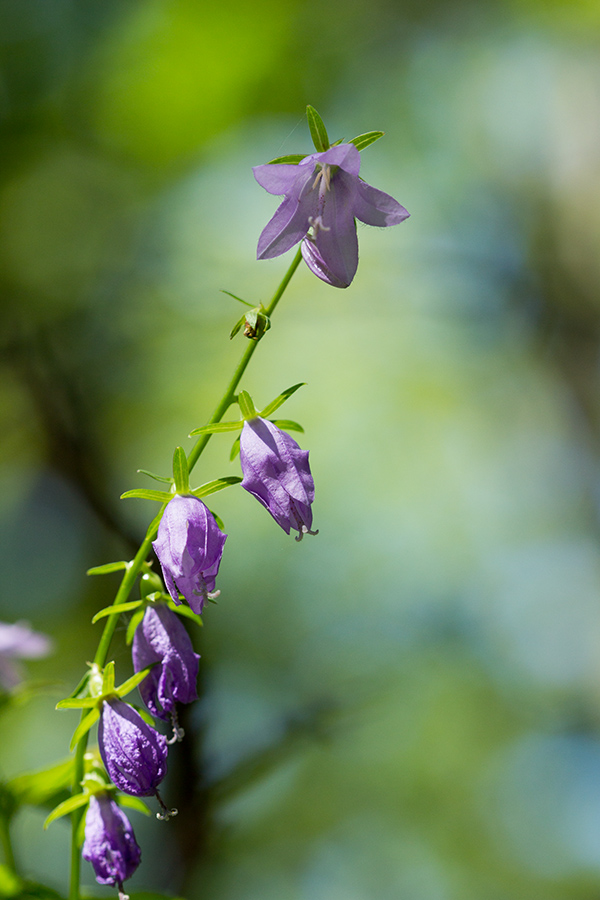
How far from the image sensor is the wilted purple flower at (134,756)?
33.8 inches

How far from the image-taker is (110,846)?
891 millimetres

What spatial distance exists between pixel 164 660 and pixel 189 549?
0.20m

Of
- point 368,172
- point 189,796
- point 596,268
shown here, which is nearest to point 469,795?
point 189,796

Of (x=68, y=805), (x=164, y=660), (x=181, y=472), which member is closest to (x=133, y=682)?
(x=164, y=660)

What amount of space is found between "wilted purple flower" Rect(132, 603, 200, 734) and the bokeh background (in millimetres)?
2890

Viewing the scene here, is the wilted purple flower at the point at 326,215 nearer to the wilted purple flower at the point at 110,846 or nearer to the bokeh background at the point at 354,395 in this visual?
the wilted purple flower at the point at 110,846

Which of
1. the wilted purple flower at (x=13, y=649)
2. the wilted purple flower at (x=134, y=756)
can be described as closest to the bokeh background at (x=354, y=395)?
the wilted purple flower at (x=13, y=649)

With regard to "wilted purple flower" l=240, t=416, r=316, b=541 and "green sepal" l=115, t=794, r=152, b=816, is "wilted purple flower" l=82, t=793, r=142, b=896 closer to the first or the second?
"green sepal" l=115, t=794, r=152, b=816

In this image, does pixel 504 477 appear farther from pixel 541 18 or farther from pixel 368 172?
pixel 541 18

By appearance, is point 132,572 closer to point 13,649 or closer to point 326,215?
point 326,215

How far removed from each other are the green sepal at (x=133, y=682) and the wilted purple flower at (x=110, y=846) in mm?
162

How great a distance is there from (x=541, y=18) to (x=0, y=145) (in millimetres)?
3714

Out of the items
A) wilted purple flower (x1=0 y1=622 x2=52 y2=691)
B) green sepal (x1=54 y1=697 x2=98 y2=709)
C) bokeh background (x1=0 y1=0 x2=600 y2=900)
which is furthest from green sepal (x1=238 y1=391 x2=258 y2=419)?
bokeh background (x1=0 y1=0 x2=600 y2=900)

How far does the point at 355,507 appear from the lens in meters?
4.77
